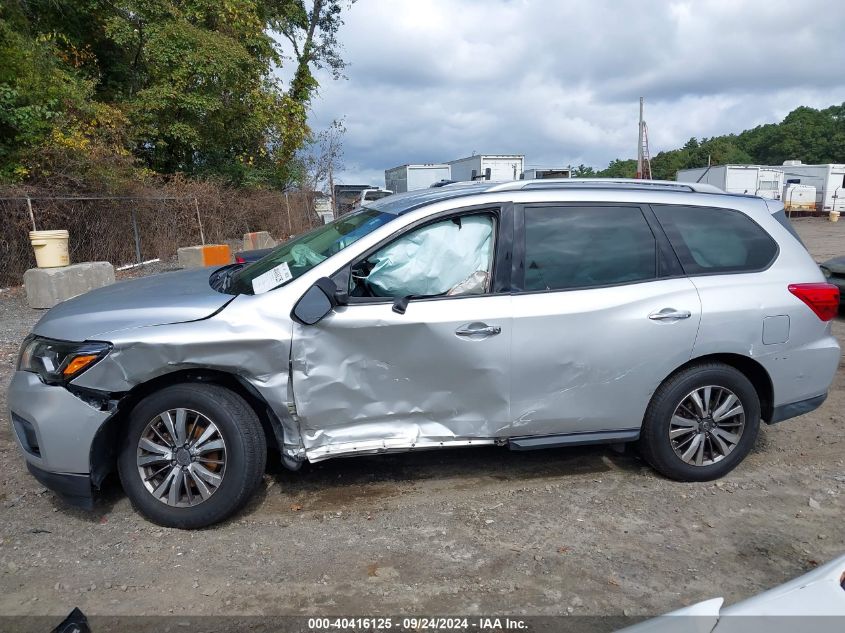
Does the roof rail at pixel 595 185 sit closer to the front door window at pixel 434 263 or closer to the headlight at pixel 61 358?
the front door window at pixel 434 263

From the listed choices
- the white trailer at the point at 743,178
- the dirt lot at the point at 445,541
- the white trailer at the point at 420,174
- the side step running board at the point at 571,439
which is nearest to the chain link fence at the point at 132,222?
the white trailer at the point at 420,174

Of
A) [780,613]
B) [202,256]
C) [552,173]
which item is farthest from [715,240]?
[552,173]

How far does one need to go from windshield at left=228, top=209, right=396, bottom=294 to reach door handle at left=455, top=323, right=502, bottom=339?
31.0 inches

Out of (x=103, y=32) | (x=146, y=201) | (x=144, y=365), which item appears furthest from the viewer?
(x=103, y=32)

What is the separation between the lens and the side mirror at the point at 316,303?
11.0ft

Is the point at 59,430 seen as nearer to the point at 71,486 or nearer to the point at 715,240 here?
the point at 71,486

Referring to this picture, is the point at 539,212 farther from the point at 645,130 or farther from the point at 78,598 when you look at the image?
the point at 645,130

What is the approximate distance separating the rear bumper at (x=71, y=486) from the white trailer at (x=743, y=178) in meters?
35.1

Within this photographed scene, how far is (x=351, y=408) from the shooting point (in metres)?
3.48

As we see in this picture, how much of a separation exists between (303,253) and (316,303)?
69 cm

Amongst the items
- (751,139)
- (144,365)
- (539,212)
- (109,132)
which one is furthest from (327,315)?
(751,139)

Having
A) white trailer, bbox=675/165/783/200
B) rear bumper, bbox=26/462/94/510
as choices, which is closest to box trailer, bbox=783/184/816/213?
white trailer, bbox=675/165/783/200

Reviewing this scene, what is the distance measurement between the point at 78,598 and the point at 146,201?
13864 mm

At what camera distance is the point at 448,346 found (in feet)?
11.5
